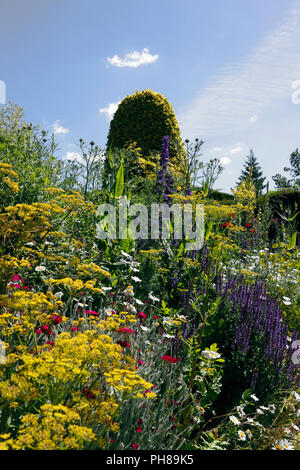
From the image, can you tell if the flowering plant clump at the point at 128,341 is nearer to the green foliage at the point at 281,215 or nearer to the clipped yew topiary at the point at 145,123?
the green foliage at the point at 281,215

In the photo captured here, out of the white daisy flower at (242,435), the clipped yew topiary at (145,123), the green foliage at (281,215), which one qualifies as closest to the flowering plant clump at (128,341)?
the white daisy flower at (242,435)

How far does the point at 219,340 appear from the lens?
130 inches

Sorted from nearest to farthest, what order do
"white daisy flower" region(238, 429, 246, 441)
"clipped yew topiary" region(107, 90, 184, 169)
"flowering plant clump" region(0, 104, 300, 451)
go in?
"flowering plant clump" region(0, 104, 300, 451) < "white daisy flower" region(238, 429, 246, 441) < "clipped yew topiary" region(107, 90, 184, 169)

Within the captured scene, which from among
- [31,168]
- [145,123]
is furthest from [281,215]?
[31,168]

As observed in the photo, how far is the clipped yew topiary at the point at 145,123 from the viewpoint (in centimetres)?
1037

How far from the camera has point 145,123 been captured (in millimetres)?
10508

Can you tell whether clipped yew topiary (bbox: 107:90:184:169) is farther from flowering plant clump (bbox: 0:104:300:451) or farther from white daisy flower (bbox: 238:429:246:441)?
white daisy flower (bbox: 238:429:246:441)

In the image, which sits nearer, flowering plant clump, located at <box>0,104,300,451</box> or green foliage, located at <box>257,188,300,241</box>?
flowering plant clump, located at <box>0,104,300,451</box>

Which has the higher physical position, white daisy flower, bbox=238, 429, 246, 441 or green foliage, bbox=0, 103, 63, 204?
green foliage, bbox=0, 103, 63, 204

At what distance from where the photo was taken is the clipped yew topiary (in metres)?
10.4

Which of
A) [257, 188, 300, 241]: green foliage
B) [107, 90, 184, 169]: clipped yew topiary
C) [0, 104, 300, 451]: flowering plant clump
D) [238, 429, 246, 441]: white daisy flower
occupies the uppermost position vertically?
[107, 90, 184, 169]: clipped yew topiary

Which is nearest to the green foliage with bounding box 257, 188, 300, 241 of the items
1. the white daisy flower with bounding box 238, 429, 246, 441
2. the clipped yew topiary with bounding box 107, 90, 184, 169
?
the clipped yew topiary with bounding box 107, 90, 184, 169
